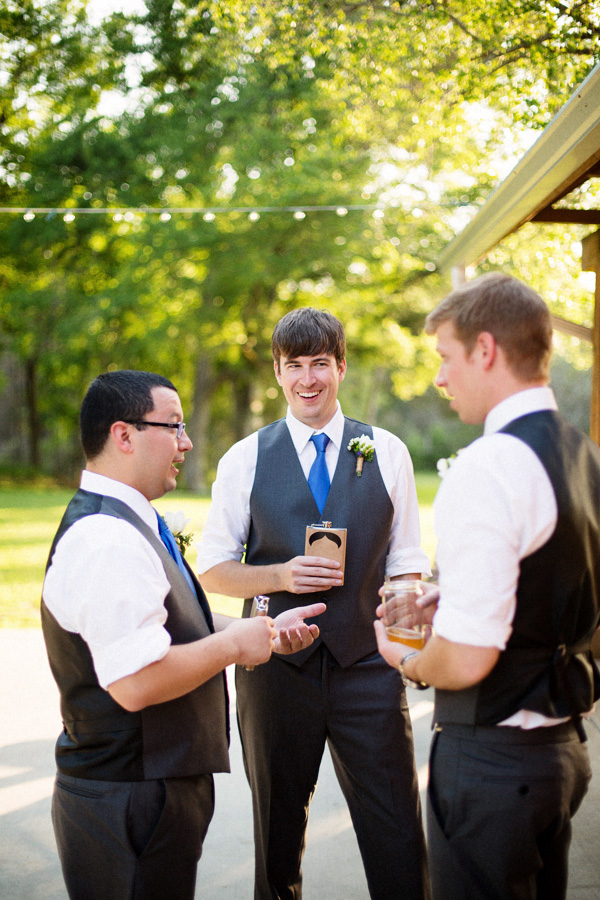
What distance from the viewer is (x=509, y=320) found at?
57.9 inches

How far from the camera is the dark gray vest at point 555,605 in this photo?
142 centimetres

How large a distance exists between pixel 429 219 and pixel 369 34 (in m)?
9.60

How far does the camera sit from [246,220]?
67.9 feet

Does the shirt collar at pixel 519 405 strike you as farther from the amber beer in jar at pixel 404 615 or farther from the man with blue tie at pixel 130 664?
the man with blue tie at pixel 130 664

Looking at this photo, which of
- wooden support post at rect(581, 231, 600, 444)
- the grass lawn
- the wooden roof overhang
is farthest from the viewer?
the grass lawn

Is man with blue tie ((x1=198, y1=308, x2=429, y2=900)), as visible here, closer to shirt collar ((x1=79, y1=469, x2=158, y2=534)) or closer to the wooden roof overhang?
shirt collar ((x1=79, y1=469, x2=158, y2=534))

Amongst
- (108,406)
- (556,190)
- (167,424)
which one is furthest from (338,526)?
(556,190)

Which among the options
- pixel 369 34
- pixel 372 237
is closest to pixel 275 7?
pixel 369 34

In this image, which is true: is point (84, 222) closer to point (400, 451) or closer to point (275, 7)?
point (275, 7)

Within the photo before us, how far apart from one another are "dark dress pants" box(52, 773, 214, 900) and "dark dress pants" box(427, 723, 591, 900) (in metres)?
0.56

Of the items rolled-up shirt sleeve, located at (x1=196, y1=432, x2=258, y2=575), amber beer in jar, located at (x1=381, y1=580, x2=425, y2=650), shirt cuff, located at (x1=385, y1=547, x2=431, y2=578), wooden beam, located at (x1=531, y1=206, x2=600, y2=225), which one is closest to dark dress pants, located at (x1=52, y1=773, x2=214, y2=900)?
amber beer in jar, located at (x1=381, y1=580, x2=425, y2=650)

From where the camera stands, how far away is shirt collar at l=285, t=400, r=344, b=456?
8.17 ft

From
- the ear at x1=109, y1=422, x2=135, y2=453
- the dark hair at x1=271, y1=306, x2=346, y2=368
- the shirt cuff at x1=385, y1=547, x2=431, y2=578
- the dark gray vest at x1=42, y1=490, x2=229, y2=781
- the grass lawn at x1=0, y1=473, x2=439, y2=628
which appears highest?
the dark hair at x1=271, y1=306, x2=346, y2=368

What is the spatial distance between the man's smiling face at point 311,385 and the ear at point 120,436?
81 cm
